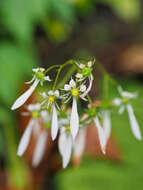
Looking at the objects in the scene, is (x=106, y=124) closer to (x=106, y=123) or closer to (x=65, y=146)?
(x=106, y=123)

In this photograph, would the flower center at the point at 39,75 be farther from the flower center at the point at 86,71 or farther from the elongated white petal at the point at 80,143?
the elongated white petal at the point at 80,143

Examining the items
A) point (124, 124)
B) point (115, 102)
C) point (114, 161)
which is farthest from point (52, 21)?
point (115, 102)

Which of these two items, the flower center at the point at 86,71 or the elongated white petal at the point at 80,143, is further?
the elongated white petal at the point at 80,143

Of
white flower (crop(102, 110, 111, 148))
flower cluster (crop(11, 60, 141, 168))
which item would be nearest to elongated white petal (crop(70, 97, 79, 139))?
flower cluster (crop(11, 60, 141, 168))

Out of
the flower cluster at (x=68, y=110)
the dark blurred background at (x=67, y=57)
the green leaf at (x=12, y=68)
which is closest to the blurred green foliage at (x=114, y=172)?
the dark blurred background at (x=67, y=57)

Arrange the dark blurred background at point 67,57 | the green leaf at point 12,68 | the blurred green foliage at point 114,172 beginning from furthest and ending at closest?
1. the green leaf at point 12,68
2. the dark blurred background at point 67,57
3. the blurred green foliage at point 114,172

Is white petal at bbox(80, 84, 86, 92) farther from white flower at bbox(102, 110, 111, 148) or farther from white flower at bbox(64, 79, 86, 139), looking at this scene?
white flower at bbox(102, 110, 111, 148)

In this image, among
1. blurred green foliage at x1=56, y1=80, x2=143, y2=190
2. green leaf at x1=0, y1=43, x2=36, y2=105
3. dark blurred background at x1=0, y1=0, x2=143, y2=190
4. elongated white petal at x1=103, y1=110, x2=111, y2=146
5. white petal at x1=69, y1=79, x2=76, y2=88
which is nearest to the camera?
white petal at x1=69, y1=79, x2=76, y2=88

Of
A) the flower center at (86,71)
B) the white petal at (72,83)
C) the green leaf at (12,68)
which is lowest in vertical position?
the white petal at (72,83)

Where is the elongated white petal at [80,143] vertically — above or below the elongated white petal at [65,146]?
above
